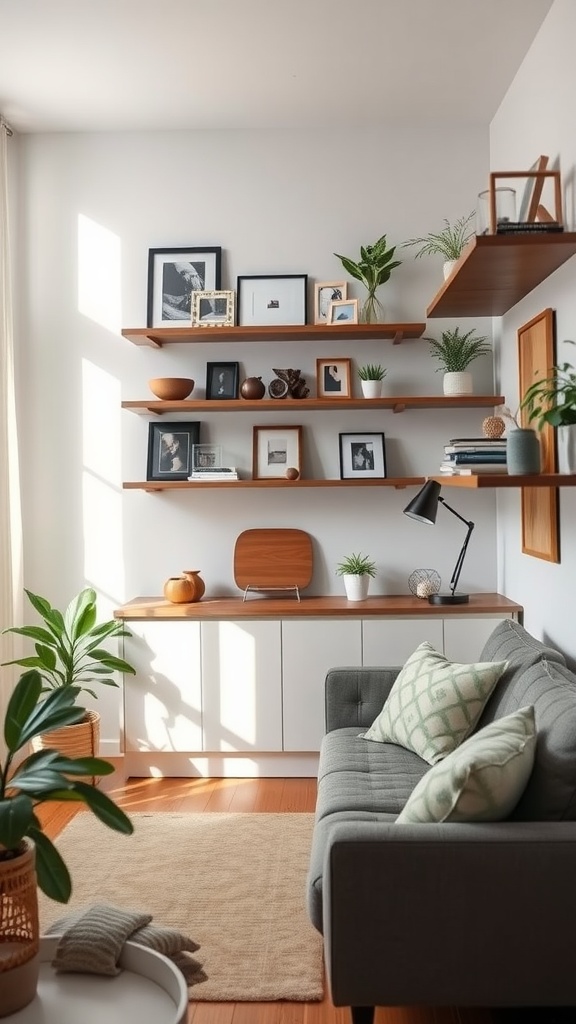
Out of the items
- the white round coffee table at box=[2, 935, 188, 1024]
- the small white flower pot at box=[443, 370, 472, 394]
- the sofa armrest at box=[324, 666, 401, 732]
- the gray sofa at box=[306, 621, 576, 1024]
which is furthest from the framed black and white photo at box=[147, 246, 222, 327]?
the white round coffee table at box=[2, 935, 188, 1024]

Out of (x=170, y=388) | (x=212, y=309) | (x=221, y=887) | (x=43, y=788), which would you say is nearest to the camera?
(x=43, y=788)

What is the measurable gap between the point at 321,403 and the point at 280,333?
377 mm

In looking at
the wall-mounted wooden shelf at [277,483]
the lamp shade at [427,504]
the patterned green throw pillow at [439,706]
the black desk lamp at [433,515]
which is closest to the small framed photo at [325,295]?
the wall-mounted wooden shelf at [277,483]

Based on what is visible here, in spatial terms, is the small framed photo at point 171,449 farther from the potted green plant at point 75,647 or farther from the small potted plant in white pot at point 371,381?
the small potted plant in white pot at point 371,381

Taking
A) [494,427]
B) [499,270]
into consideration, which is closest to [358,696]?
[494,427]

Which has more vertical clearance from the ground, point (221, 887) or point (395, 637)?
point (395, 637)

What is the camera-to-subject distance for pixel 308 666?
423 centimetres

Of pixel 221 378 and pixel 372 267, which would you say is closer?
pixel 372 267

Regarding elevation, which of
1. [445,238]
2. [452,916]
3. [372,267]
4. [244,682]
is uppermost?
[445,238]

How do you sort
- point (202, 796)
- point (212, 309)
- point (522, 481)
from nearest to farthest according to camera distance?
point (522, 481) < point (202, 796) < point (212, 309)

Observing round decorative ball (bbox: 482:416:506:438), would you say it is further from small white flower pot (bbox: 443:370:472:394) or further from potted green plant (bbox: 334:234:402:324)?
potted green plant (bbox: 334:234:402:324)

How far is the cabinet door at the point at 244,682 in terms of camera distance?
4230mm

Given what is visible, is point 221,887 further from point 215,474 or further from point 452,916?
point 215,474

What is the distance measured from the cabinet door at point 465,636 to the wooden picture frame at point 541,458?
0.41 metres
